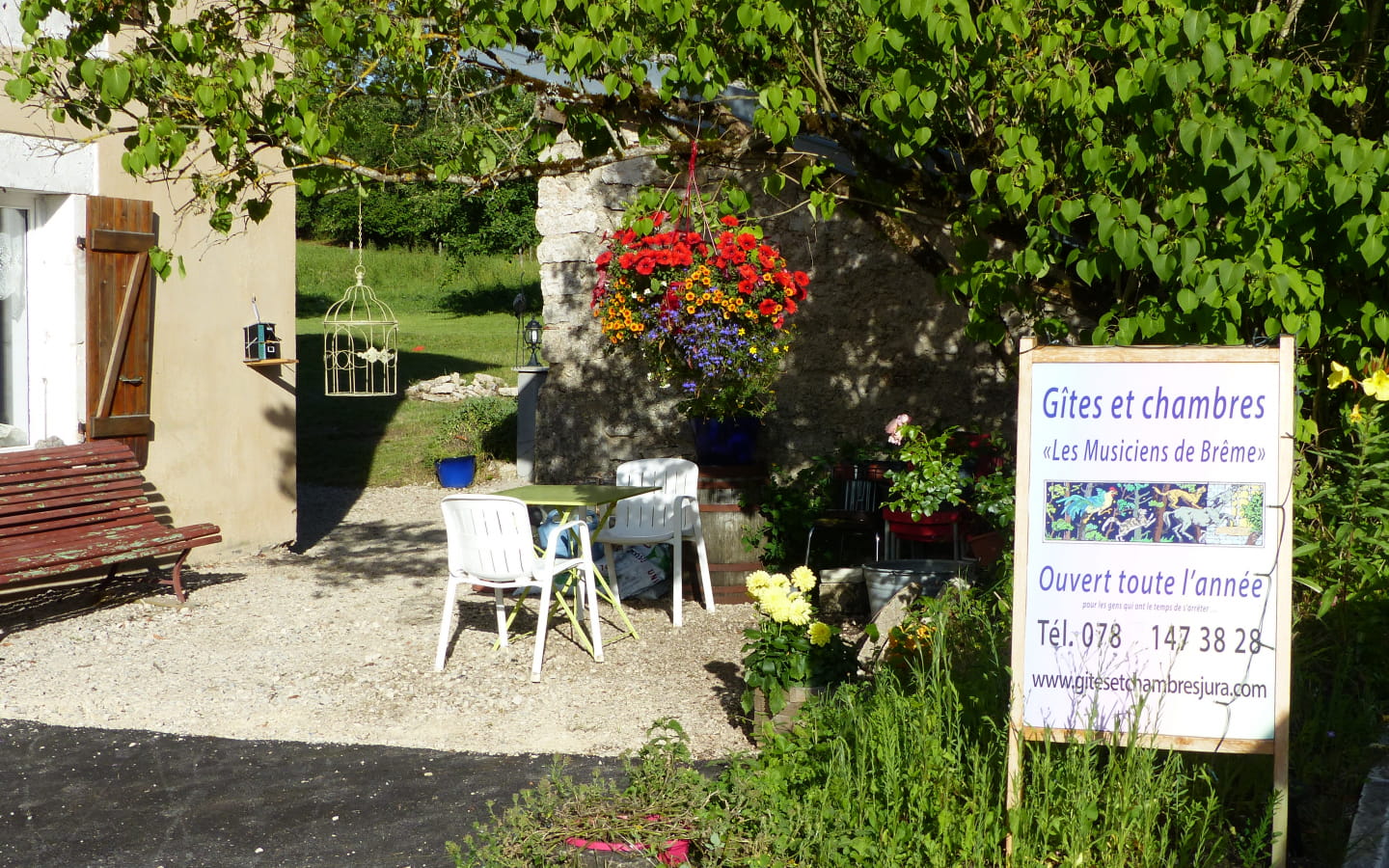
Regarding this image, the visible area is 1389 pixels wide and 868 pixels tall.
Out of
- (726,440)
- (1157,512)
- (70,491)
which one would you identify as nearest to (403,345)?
(70,491)

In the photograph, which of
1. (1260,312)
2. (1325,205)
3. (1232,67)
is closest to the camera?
(1232,67)

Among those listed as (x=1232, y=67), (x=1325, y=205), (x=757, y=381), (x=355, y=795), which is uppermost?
(x=1232, y=67)

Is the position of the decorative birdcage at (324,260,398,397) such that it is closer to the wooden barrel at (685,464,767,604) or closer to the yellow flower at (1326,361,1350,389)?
the wooden barrel at (685,464,767,604)

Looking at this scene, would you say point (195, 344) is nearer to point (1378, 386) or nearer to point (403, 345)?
point (1378, 386)

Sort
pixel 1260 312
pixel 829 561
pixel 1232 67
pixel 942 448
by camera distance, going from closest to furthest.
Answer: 1. pixel 1232 67
2. pixel 1260 312
3. pixel 942 448
4. pixel 829 561

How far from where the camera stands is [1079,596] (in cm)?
287

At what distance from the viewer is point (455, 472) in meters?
11.0

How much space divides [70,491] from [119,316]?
1.01 metres

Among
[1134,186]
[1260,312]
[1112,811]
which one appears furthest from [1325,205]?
[1112,811]

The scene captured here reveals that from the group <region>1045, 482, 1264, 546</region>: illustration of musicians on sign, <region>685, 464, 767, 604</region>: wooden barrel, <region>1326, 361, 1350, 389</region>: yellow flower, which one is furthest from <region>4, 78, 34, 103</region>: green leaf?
<region>1326, 361, 1350, 389</region>: yellow flower

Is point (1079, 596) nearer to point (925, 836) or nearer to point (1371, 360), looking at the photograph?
point (925, 836)

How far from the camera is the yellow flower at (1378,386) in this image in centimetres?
379

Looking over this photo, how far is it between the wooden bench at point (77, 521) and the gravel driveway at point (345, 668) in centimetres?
31

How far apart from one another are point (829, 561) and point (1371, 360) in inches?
128
